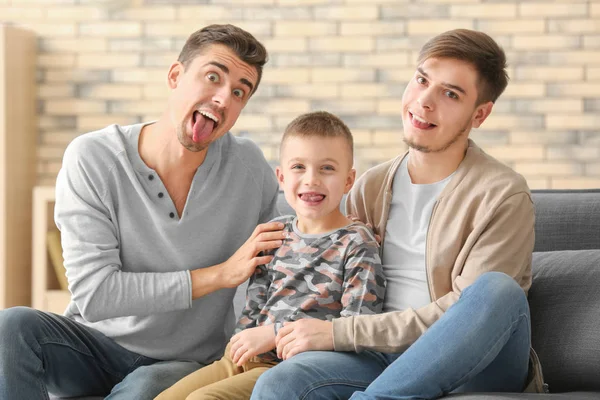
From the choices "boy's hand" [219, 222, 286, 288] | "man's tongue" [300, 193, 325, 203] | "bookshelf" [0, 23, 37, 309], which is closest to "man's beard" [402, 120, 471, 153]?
"man's tongue" [300, 193, 325, 203]

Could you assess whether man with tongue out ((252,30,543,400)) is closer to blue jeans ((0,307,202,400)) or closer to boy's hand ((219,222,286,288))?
boy's hand ((219,222,286,288))

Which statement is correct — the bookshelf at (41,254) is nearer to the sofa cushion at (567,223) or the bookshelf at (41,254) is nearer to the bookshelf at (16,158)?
the bookshelf at (16,158)

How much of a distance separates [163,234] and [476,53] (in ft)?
2.81

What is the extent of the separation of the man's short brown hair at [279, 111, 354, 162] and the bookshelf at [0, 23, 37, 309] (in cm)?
239

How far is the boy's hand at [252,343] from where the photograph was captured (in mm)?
1848

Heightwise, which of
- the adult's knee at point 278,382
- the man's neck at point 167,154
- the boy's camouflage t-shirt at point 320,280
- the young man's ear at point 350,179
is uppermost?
the man's neck at point 167,154

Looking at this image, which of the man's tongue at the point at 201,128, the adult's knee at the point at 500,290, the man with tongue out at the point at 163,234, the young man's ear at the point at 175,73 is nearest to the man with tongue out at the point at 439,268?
the adult's knee at the point at 500,290

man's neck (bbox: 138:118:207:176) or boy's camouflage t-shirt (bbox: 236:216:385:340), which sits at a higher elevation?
man's neck (bbox: 138:118:207:176)

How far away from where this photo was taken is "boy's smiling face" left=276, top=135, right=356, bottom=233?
1.95 metres

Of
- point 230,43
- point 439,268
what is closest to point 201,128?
point 230,43

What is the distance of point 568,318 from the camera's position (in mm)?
1940

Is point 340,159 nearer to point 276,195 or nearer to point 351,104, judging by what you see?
point 276,195

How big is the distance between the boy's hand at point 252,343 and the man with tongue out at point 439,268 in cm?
3

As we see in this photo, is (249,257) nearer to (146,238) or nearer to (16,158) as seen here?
(146,238)
